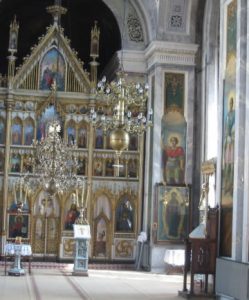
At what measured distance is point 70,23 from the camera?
25.2m

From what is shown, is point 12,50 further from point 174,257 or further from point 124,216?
point 174,257

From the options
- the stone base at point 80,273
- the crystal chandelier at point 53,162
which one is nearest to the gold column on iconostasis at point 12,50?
the crystal chandelier at point 53,162

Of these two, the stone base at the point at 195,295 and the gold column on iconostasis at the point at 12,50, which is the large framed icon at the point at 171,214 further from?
the stone base at the point at 195,295

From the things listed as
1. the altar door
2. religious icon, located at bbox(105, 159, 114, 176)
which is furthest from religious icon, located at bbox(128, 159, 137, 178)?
the altar door

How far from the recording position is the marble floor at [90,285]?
40.6ft

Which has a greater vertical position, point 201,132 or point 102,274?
point 201,132

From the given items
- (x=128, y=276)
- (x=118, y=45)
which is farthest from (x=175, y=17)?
(x=128, y=276)

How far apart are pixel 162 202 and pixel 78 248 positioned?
2.92 meters

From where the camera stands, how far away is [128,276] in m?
17.2

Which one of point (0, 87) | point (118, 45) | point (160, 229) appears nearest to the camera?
point (160, 229)

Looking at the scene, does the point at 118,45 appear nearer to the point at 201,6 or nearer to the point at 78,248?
the point at 201,6

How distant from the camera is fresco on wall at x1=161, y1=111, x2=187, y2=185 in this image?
19359 mm

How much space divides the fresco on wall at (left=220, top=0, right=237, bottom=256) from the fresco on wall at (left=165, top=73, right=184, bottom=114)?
5.83 m

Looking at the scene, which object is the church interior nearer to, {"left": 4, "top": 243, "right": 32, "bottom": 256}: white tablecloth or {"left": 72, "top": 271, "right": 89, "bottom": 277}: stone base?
{"left": 72, "top": 271, "right": 89, "bottom": 277}: stone base
